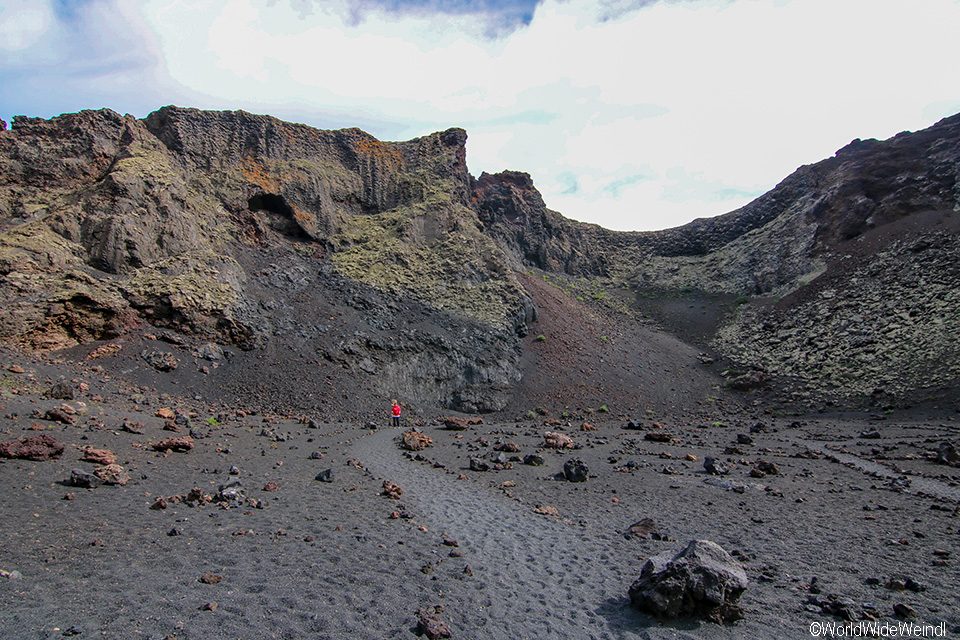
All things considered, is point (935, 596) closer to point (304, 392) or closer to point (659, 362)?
point (304, 392)

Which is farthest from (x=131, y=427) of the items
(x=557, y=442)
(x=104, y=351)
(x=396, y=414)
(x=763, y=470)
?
(x=763, y=470)

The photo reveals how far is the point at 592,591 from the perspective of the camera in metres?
5.78

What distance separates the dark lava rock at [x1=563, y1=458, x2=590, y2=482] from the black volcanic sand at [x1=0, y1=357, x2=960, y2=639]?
0.90 feet

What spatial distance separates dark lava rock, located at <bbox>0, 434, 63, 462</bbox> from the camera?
27.5 feet

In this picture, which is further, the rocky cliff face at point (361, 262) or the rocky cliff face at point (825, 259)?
the rocky cliff face at point (825, 259)

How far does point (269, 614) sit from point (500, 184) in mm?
47944

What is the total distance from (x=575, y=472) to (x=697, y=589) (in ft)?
22.0

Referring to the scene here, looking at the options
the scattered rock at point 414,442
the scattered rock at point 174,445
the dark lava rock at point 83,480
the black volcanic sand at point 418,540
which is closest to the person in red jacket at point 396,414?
the scattered rock at point 414,442

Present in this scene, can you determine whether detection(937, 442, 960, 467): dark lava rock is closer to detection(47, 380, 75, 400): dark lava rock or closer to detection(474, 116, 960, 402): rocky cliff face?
detection(474, 116, 960, 402): rocky cliff face

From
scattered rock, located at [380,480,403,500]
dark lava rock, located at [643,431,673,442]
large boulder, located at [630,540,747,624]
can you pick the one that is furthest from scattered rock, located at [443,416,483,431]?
large boulder, located at [630,540,747,624]

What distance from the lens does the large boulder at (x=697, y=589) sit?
4.90m

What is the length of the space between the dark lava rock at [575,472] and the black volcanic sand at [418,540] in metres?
0.27

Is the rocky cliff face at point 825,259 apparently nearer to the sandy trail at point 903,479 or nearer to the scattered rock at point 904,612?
the sandy trail at point 903,479

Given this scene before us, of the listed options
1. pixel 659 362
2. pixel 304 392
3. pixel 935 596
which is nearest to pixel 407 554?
pixel 935 596
